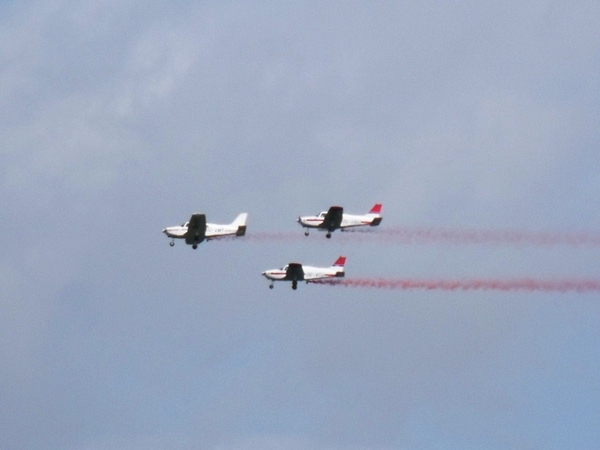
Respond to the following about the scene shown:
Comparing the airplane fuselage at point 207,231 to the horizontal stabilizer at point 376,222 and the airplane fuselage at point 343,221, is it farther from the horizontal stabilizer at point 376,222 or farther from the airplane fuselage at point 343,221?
the horizontal stabilizer at point 376,222

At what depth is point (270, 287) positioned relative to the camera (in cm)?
6338

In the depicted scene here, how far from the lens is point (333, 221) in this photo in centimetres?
6688

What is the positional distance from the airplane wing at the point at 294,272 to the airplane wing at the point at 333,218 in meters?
5.38

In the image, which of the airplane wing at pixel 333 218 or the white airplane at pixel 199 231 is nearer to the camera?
the white airplane at pixel 199 231

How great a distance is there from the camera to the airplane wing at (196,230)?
210 feet

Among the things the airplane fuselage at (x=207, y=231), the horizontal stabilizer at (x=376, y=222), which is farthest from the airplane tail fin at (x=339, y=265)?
the airplane fuselage at (x=207, y=231)

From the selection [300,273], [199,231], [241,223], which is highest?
[241,223]

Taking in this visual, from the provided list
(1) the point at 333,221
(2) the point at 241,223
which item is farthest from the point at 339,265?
(2) the point at 241,223

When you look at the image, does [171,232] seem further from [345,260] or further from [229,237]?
[345,260]

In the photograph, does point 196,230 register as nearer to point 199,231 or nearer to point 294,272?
point 199,231

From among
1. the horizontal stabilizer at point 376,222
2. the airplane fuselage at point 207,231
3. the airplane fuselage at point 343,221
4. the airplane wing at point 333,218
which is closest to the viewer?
the airplane fuselage at point 207,231

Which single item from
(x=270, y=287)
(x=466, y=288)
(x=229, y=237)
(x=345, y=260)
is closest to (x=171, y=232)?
(x=229, y=237)

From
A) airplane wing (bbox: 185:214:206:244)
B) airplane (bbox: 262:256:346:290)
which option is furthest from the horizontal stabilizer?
airplane wing (bbox: 185:214:206:244)

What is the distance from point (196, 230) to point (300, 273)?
8.02 metres
